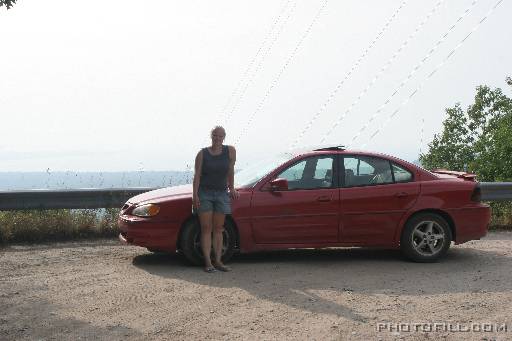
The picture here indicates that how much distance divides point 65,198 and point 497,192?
25.8 feet

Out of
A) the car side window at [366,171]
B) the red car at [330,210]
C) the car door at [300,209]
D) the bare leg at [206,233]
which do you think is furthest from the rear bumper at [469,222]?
the bare leg at [206,233]

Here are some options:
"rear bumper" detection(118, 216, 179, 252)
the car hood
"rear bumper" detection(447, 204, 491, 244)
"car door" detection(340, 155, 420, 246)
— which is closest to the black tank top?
the car hood

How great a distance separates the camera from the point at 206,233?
8367 millimetres

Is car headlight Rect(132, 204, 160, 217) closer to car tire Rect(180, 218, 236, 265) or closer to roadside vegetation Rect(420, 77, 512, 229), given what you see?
car tire Rect(180, 218, 236, 265)

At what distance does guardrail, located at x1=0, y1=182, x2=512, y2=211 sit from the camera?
11055 millimetres

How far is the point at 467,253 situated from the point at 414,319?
158 inches

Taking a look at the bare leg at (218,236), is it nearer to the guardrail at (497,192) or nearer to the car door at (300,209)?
the car door at (300,209)

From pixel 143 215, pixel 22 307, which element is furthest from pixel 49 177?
pixel 22 307

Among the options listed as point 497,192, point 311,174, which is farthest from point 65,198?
point 497,192

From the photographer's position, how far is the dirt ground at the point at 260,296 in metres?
5.75

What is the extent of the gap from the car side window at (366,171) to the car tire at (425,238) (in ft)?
2.19

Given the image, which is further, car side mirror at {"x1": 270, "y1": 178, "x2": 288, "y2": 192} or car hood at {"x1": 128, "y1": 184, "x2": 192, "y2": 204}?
car hood at {"x1": 128, "y1": 184, "x2": 192, "y2": 204}

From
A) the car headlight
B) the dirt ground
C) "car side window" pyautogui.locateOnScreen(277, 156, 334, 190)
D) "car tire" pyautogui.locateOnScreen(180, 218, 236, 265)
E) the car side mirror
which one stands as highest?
"car side window" pyautogui.locateOnScreen(277, 156, 334, 190)

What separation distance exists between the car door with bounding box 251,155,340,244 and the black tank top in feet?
1.89
